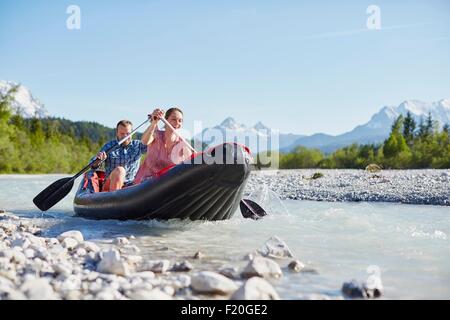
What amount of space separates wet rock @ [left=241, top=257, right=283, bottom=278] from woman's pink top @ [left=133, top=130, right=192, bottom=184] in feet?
9.09

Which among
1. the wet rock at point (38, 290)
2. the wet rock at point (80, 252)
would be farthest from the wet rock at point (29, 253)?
the wet rock at point (38, 290)

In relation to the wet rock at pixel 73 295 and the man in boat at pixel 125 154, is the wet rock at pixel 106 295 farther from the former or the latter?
the man in boat at pixel 125 154

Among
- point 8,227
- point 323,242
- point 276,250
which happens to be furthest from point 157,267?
point 8,227

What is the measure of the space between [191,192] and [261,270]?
196 centimetres

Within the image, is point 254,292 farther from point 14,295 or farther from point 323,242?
point 323,242

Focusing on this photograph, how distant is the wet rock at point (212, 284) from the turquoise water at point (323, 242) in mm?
336

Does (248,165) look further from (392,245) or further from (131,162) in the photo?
(131,162)

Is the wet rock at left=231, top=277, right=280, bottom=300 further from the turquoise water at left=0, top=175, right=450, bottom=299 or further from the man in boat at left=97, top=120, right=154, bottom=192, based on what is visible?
the man in boat at left=97, top=120, right=154, bottom=192

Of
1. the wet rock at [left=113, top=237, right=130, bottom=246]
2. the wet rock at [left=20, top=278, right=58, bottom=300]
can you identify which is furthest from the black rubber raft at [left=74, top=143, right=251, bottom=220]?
the wet rock at [left=20, top=278, right=58, bottom=300]

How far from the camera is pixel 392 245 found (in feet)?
14.3

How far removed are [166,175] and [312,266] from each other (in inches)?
76.0

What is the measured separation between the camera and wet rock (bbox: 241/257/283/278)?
300cm

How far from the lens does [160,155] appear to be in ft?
18.9

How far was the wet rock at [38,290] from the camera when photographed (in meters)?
2.34
